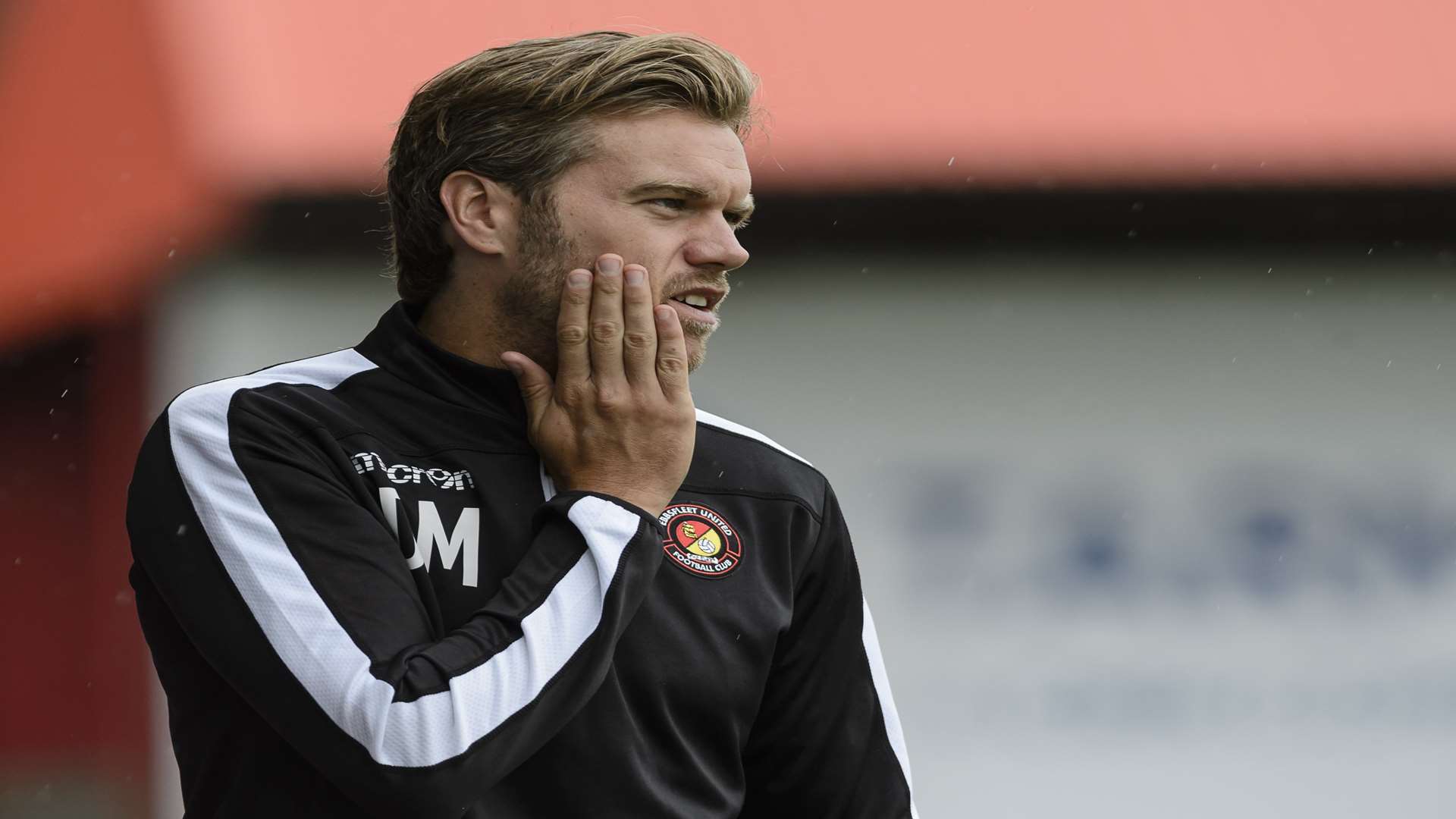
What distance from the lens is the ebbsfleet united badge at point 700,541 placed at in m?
1.87

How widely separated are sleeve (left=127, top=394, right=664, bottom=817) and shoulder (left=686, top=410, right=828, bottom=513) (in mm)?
331

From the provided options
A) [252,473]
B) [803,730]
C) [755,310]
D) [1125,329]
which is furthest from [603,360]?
[1125,329]

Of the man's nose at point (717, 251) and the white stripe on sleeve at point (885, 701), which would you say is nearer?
the man's nose at point (717, 251)

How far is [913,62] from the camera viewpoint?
5.21 m

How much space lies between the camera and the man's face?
1.86 meters

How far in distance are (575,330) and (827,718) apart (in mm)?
558

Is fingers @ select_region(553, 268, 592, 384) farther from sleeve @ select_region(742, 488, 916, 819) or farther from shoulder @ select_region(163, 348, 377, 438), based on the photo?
sleeve @ select_region(742, 488, 916, 819)

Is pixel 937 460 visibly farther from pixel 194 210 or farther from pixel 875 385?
pixel 194 210

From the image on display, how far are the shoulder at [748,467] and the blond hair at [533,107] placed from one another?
0.37 metres

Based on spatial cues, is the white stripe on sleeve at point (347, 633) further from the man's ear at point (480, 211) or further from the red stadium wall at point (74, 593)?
the red stadium wall at point (74, 593)

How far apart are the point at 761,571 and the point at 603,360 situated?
1.09ft

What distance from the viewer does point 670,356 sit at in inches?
70.2

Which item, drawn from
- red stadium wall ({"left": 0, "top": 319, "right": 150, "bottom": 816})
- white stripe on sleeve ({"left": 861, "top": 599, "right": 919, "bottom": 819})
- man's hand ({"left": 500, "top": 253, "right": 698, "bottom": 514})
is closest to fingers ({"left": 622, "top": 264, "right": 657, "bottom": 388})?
man's hand ({"left": 500, "top": 253, "right": 698, "bottom": 514})

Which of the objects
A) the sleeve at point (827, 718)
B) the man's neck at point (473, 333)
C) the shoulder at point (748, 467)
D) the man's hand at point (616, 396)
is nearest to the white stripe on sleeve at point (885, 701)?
the sleeve at point (827, 718)
